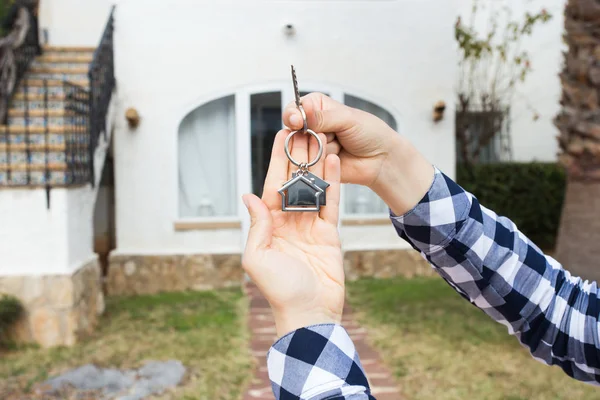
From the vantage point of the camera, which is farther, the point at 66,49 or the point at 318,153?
the point at 66,49

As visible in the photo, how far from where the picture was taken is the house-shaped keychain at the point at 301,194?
1.07 m

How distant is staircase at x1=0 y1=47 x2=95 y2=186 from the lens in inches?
200

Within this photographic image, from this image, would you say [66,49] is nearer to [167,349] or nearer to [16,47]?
[16,47]

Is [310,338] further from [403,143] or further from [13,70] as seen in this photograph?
[13,70]

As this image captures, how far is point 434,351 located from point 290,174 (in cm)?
374

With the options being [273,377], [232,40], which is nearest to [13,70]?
[232,40]

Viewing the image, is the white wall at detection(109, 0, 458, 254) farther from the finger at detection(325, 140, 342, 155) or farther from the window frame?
the finger at detection(325, 140, 342, 155)

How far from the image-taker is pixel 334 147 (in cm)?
122

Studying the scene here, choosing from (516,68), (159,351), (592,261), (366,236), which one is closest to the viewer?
(592,261)

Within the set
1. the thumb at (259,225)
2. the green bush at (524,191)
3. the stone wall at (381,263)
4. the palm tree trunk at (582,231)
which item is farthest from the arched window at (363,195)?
the thumb at (259,225)

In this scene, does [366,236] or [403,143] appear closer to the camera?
[403,143]

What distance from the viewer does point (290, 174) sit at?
3.73 ft

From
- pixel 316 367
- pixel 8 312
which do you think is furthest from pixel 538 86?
pixel 316 367

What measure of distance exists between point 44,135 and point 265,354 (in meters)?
3.33
